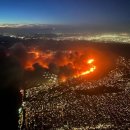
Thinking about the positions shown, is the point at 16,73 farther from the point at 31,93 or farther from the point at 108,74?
the point at 108,74

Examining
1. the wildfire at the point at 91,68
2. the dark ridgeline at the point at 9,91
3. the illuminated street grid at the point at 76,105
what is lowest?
the wildfire at the point at 91,68

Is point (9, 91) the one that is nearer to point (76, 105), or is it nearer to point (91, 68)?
point (76, 105)

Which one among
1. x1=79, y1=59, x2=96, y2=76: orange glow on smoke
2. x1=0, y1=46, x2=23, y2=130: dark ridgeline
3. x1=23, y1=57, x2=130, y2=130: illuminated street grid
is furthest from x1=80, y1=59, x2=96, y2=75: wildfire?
x1=0, y1=46, x2=23, y2=130: dark ridgeline

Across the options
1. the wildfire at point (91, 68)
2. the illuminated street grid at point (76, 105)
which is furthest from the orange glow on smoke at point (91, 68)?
the illuminated street grid at point (76, 105)

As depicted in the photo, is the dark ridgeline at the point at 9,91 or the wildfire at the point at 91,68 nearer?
the dark ridgeline at the point at 9,91

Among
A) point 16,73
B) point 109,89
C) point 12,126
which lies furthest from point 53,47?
point 12,126

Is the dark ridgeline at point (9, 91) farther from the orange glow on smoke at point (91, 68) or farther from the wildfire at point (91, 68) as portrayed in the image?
the wildfire at point (91, 68)

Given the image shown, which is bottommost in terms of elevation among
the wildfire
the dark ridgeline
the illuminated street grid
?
the wildfire

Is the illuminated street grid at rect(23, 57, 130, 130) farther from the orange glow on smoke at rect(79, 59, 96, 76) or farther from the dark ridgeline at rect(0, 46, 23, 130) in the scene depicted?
the orange glow on smoke at rect(79, 59, 96, 76)
